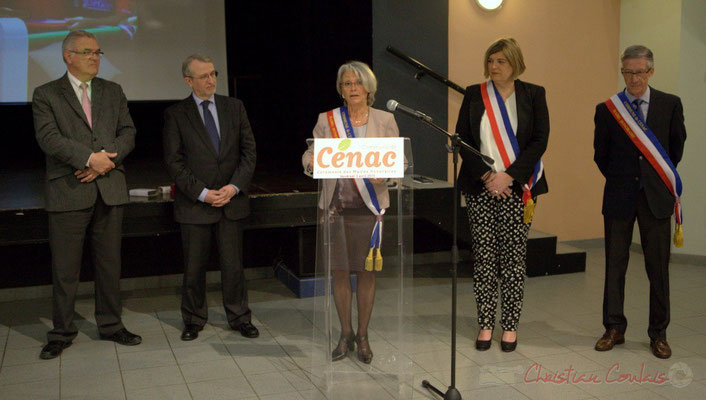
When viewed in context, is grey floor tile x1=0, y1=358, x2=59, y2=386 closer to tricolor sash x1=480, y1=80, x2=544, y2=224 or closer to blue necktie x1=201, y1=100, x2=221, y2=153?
blue necktie x1=201, y1=100, x2=221, y2=153

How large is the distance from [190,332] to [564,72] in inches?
155

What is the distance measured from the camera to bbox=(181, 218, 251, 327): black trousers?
4.41 metres

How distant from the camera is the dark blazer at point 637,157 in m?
3.97

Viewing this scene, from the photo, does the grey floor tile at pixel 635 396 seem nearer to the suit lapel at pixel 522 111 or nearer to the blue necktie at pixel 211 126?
the suit lapel at pixel 522 111

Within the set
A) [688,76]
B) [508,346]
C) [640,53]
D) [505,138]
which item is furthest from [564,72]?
[508,346]

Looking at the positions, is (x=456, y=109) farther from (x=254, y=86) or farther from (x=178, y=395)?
(x=178, y=395)

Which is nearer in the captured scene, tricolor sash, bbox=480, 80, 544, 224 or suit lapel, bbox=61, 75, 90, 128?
tricolor sash, bbox=480, 80, 544, 224

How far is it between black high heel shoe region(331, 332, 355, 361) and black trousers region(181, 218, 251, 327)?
121 cm

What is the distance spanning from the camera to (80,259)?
13.9 ft

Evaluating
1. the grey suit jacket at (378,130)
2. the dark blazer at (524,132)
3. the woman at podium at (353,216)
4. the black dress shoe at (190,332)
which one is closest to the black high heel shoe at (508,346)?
the dark blazer at (524,132)

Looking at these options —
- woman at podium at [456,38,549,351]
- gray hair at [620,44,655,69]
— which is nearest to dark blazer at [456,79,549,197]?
woman at podium at [456,38,549,351]

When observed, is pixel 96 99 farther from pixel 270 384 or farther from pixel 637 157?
pixel 637 157

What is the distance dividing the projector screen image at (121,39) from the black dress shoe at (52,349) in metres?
3.44

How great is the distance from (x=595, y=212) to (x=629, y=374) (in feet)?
10.8
